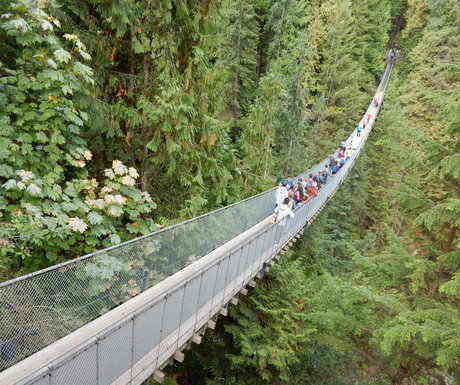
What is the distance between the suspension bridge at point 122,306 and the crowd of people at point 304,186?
2060 mm

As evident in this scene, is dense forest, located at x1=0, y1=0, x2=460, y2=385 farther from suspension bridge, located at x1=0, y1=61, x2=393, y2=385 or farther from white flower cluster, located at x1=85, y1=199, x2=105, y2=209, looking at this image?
suspension bridge, located at x1=0, y1=61, x2=393, y2=385

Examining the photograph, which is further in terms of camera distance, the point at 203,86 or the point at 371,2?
the point at 371,2

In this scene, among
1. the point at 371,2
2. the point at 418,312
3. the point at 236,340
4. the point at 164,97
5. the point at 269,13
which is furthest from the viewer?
the point at 371,2

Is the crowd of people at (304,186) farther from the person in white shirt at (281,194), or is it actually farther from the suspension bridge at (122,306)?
the suspension bridge at (122,306)

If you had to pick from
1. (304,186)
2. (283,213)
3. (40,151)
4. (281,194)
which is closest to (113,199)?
(40,151)

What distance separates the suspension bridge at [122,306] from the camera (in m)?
3.36

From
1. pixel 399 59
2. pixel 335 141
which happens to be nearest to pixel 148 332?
pixel 335 141

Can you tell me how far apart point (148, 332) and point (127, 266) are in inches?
36.9

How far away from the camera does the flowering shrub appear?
3955 mm

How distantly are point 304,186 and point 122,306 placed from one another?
27.1 ft

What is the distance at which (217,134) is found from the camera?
24.0 feet

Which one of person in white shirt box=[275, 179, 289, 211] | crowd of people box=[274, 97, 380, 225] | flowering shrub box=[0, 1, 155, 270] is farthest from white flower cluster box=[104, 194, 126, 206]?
person in white shirt box=[275, 179, 289, 211]

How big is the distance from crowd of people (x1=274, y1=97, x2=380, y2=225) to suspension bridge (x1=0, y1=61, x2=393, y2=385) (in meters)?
2.06

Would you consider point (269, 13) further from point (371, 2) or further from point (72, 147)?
point (72, 147)
